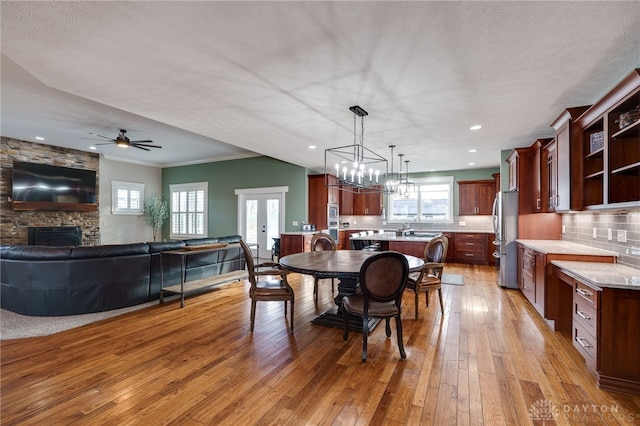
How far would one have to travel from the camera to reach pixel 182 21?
2.02 meters

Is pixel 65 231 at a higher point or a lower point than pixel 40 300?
higher

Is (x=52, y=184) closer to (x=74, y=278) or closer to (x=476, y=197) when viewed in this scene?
(x=74, y=278)

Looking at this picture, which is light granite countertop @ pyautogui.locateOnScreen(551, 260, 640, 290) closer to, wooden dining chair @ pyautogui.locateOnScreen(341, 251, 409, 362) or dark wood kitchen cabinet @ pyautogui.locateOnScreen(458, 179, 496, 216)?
wooden dining chair @ pyautogui.locateOnScreen(341, 251, 409, 362)

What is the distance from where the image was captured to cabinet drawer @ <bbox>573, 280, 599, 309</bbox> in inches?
85.7

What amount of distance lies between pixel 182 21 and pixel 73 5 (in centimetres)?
65

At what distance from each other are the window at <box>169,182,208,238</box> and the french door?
4.83 ft

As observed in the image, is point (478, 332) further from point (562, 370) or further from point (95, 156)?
point (95, 156)

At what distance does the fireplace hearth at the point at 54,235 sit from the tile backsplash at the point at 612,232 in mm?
10169

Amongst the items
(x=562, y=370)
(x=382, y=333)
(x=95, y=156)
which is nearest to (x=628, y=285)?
(x=562, y=370)

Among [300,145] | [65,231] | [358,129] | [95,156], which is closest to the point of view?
[358,129]

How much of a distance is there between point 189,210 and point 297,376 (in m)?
8.48

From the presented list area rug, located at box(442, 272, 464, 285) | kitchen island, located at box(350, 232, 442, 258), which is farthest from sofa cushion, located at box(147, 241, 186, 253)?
area rug, located at box(442, 272, 464, 285)

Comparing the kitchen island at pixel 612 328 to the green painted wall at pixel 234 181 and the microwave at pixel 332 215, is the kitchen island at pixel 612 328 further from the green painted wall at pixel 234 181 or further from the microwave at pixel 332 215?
the green painted wall at pixel 234 181

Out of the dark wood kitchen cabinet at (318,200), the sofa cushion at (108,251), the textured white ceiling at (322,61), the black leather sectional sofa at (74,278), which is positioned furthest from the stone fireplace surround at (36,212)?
the dark wood kitchen cabinet at (318,200)
